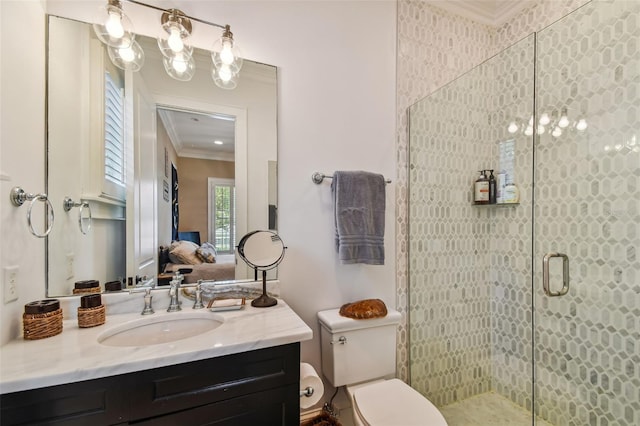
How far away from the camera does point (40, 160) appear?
111 cm

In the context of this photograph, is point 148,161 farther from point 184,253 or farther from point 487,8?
point 487,8

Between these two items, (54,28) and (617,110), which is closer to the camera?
(54,28)

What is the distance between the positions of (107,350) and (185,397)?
286mm

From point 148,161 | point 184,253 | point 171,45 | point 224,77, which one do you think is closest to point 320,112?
point 224,77

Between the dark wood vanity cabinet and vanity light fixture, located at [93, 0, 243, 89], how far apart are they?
1.26 meters

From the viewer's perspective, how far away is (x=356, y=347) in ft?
4.89

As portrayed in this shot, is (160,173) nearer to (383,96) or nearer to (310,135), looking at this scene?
(310,135)

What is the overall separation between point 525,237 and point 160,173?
2.22 m

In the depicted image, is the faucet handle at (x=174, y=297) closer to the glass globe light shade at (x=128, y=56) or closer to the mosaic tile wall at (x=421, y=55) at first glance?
the glass globe light shade at (x=128, y=56)

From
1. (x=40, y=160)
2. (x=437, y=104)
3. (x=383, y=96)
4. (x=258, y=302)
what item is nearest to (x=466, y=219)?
(x=437, y=104)

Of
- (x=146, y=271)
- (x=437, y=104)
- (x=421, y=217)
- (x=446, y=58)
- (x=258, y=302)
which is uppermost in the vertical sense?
(x=446, y=58)

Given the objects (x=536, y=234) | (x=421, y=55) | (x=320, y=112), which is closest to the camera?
(x=320, y=112)

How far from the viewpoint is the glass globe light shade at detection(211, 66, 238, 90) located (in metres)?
1.43

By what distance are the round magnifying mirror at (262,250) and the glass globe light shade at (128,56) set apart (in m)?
0.93
